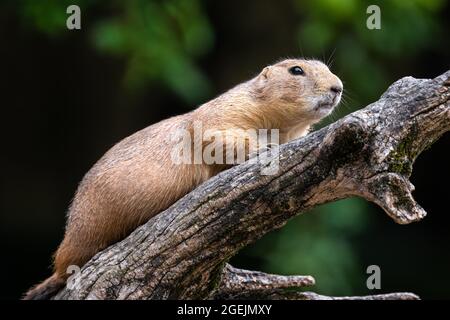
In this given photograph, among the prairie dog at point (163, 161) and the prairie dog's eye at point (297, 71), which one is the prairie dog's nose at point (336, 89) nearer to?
the prairie dog at point (163, 161)

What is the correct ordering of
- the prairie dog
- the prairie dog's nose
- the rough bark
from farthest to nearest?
the prairie dog's nose, the prairie dog, the rough bark

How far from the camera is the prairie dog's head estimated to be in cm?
571

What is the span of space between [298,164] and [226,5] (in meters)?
7.18

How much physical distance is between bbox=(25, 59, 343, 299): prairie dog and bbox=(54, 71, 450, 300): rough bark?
23cm

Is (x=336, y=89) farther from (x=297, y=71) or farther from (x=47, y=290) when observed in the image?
(x=47, y=290)

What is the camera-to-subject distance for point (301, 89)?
582 centimetres

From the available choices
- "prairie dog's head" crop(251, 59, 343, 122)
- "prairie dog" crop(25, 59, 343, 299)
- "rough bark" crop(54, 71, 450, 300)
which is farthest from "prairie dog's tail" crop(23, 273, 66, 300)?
"prairie dog's head" crop(251, 59, 343, 122)

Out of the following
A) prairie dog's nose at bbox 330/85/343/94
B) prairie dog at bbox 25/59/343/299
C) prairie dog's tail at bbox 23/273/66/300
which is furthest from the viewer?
prairie dog's tail at bbox 23/273/66/300

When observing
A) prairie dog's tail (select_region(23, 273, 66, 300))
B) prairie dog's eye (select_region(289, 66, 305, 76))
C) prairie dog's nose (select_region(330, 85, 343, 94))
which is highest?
prairie dog's eye (select_region(289, 66, 305, 76))

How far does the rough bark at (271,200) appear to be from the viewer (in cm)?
429

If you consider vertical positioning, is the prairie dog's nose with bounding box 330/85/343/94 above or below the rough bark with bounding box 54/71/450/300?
above

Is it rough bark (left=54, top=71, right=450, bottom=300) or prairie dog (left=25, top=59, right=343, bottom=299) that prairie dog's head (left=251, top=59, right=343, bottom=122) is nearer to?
prairie dog (left=25, top=59, right=343, bottom=299)

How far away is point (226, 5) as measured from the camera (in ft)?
37.2

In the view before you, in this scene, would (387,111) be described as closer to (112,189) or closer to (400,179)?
(400,179)
